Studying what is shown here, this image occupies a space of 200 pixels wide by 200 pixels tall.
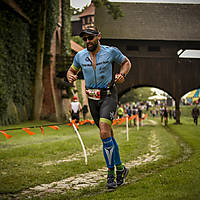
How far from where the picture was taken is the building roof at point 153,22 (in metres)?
28.7

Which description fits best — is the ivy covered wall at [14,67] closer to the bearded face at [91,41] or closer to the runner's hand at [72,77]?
the runner's hand at [72,77]

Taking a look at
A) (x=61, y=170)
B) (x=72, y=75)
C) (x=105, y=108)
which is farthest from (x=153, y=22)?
(x=105, y=108)

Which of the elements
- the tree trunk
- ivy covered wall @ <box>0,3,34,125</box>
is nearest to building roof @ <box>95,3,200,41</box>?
the tree trunk

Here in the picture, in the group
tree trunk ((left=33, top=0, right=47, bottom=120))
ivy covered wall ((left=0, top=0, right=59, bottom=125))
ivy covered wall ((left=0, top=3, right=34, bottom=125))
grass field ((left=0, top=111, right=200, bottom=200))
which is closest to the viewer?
grass field ((left=0, top=111, right=200, bottom=200))

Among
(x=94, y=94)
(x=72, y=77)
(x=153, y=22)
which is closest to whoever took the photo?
(x=94, y=94)

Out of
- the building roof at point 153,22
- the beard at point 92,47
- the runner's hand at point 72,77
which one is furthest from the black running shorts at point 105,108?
the building roof at point 153,22

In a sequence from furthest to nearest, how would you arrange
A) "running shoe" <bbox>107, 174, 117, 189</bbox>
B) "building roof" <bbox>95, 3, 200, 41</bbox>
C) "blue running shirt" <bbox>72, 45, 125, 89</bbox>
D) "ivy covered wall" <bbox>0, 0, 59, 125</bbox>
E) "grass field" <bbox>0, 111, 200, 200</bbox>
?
"building roof" <bbox>95, 3, 200, 41</bbox>, "ivy covered wall" <bbox>0, 0, 59, 125</bbox>, "blue running shirt" <bbox>72, 45, 125, 89</bbox>, "running shoe" <bbox>107, 174, 117, 189</bbox>, "grass field" <bbox>0, 111, 200, 200</bbox>

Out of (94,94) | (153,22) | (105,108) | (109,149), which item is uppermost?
(153,22)

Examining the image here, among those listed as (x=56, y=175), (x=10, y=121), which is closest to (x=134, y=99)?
(x=10, y=121)

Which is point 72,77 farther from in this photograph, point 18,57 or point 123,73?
point 18,57

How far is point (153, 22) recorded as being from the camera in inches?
1222

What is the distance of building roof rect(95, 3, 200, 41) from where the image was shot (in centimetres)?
2872

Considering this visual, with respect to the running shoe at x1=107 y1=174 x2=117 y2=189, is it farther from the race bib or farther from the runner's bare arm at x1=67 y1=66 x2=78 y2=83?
the runner's bare arm at x1=67 y1=66 x2=78 y2=83

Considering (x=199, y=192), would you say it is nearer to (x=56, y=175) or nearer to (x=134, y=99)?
(x=56, y=175)
